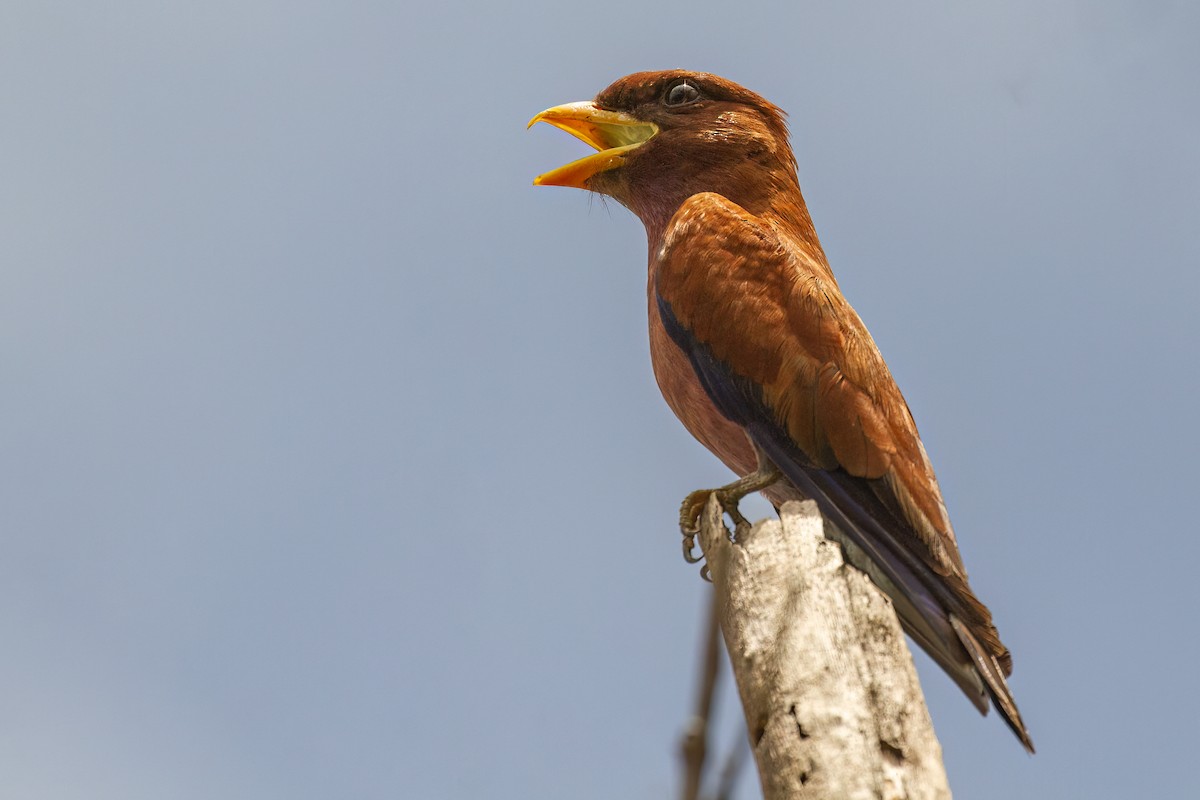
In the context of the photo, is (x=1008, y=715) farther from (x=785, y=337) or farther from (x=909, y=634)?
(x=785, y=337)

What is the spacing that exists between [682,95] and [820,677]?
421 cm

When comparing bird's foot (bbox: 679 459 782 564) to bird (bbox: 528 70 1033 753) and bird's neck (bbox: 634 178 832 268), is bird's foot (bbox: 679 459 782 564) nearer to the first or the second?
bird (bbox: 528 70 1033 753)

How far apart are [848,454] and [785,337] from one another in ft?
1.97

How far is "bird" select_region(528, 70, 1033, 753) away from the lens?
4207 mm

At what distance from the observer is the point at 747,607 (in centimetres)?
326

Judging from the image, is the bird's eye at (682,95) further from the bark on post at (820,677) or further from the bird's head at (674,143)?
the bark on post at (820,677)

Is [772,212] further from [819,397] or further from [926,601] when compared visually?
[926,601]

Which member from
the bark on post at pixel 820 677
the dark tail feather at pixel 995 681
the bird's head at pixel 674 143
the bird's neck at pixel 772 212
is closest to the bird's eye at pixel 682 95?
the bird's head at pixel 674 143

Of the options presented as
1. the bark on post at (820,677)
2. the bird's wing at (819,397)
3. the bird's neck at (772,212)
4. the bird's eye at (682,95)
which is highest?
the bird's eye at (682,95)

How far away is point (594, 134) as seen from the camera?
667 cm

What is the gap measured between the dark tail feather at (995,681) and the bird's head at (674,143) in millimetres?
2582

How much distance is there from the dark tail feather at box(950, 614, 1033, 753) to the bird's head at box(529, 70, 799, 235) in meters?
2.58

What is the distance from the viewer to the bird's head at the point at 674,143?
6.06m

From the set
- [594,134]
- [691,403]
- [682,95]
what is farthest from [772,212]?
[594,134]
